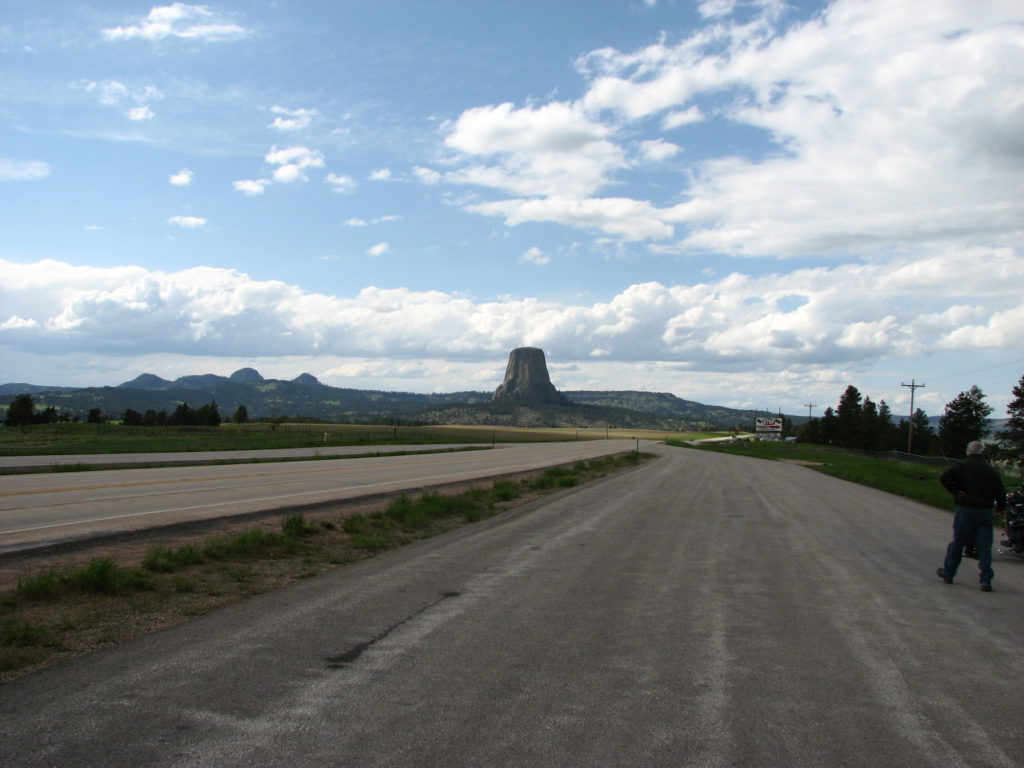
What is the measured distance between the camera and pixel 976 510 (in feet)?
32.8

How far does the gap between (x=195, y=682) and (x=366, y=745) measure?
5.50 ft

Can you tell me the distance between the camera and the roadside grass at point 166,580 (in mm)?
6316

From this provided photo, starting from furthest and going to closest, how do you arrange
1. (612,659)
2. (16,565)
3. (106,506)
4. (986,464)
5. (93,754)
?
(106,506) → (986,464) → (16,565) → (612,659) → (93,754)

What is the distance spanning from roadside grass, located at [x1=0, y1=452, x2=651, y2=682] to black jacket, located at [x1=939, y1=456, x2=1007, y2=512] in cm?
853

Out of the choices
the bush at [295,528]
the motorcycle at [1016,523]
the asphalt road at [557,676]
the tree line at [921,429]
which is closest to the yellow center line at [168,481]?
the bush at [295,528]

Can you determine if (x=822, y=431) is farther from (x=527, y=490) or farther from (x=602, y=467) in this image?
(x=527, y=490)

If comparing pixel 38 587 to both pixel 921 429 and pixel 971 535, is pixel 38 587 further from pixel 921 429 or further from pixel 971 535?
pixel 921 429

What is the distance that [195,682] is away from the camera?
5.18m

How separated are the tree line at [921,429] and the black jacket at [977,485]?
228 feet

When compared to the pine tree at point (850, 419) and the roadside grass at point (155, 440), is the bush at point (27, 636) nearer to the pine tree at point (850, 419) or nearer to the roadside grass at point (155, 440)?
the roadside grass at point (155, 440)

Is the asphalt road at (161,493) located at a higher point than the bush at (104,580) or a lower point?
lower

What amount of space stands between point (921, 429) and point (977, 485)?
114 m

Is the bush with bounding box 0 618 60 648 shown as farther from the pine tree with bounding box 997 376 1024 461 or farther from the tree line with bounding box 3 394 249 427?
the tree line with bounding box 3 394 249 427

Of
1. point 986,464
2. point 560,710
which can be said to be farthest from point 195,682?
point 986,464
